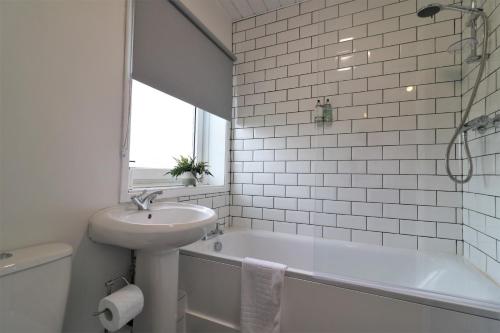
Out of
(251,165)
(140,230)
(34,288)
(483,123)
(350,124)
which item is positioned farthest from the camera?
(251,165)

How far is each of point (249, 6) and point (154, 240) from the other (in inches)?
87.1

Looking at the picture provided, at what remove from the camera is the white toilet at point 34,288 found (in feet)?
2.52

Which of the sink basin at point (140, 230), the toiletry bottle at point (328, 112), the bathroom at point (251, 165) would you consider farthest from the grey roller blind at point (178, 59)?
the toiletry bottle at point (328, 112)

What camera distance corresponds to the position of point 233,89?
2445mm

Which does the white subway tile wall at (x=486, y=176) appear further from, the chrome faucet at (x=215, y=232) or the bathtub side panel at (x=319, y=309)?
the chrome faucet at (x=215, y=232)

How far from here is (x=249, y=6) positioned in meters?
2.23

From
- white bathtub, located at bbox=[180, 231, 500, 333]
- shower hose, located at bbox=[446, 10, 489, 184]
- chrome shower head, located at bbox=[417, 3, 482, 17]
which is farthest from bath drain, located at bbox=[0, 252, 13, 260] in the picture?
chrome shower head, located at bbox=[417, 3, 482, 17]

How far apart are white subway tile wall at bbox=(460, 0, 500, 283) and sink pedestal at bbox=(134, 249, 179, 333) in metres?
1.70

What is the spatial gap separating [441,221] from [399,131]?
700 mm

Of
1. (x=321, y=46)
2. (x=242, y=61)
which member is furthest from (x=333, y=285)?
(x=242, y=61)

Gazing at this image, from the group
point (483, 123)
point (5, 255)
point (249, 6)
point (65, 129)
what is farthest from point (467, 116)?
point (5, 255)

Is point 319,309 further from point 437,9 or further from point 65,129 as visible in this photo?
point 437,9

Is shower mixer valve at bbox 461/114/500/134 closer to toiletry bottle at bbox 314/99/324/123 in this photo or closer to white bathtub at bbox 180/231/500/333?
white bathtub at bbox 180/231/500/333

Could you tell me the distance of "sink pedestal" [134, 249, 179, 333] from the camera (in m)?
1.20
